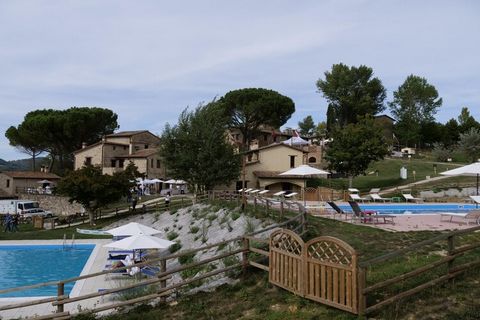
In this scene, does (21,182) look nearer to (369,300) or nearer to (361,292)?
(369,300)

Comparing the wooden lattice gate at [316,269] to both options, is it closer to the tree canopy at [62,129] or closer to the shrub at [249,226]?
the shrub at [249,226]

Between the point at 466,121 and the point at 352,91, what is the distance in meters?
21.9

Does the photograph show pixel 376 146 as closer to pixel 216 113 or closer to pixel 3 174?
pixel 216 113

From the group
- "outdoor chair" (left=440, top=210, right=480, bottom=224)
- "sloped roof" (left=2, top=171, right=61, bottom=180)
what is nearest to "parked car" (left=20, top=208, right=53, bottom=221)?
"sloped roof" (left=2, top=171, right=61, bottom=180)

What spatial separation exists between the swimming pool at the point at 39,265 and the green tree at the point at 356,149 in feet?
72.0

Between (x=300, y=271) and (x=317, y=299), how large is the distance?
→ 0.62 meters

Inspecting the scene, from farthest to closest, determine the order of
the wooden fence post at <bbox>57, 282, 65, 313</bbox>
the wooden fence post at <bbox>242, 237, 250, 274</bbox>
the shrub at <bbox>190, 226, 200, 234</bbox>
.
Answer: the shrub at <bbox>190, 226, 200, 234</bbox> → the wooden fence post at <bbox>242, 237, 250, 274</bbox> → the wooden fence post at <bbox>57, 282, 65, 313</bbox>

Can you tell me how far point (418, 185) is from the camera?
37.2 metres

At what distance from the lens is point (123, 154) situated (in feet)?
182

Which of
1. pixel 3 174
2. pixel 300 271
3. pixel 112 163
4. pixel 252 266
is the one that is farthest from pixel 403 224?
pixel 3 174

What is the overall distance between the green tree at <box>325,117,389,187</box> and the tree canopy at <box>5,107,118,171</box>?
1412 inches

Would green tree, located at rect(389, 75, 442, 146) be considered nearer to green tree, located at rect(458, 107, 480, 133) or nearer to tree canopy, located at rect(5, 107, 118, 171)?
green tree, located at rect(458, 107, 480, 133)

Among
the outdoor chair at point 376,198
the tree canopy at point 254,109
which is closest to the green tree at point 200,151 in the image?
the outdoor chair at point 376,198

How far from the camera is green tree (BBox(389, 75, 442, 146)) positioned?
224 ft
